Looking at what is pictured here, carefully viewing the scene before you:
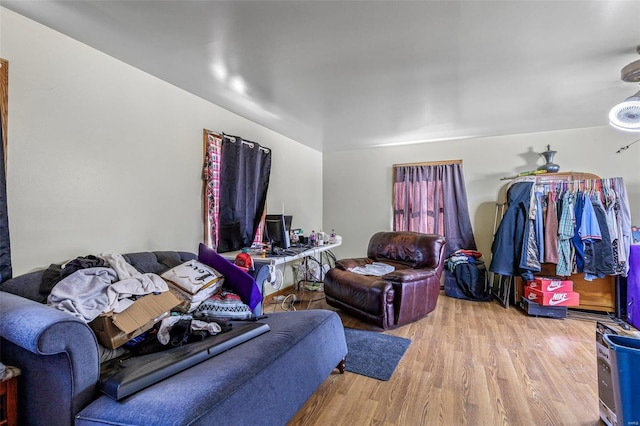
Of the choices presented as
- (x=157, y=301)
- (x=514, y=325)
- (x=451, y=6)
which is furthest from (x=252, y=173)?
(x=514, y=325)

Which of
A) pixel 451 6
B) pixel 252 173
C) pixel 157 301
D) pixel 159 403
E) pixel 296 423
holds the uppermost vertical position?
pixel 451 6

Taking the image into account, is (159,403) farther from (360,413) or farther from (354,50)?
(354,50)

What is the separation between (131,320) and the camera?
1483 mm

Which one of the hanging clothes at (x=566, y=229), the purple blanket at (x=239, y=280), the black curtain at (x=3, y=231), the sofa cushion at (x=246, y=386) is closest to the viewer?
the sofa cushion at (x=246, y=386)

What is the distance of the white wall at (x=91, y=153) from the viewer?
1668 mm

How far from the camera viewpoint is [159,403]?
3.33ft

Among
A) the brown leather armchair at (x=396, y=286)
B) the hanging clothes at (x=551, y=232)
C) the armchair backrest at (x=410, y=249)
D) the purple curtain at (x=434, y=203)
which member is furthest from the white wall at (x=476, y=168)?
the brown leather armchair at (x=396, y=286)

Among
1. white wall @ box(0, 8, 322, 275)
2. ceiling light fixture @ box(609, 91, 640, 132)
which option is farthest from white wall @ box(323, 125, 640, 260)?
white wall @ box(0, 8, 322, 275)

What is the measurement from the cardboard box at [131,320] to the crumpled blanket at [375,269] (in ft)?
6.73

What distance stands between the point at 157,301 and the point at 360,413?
1325 mm

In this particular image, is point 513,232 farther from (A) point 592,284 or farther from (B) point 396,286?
(B) point 396,286

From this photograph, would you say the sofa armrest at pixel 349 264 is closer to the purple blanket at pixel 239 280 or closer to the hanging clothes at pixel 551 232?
the purple blanket at pixel 239 280

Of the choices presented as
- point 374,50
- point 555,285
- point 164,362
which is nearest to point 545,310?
point 555,285

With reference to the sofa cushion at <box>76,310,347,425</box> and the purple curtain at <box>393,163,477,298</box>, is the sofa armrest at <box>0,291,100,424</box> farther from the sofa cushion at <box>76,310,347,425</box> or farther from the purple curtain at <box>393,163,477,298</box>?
the purple curtain at <box>393,163,477,298</box>
